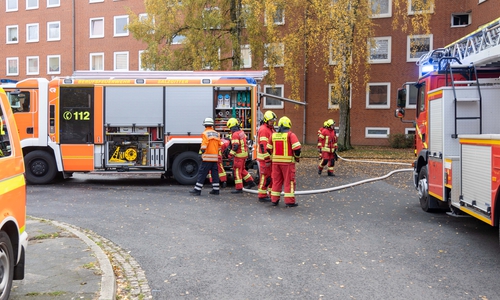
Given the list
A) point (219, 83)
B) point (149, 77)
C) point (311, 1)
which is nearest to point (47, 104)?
point (149, 77)

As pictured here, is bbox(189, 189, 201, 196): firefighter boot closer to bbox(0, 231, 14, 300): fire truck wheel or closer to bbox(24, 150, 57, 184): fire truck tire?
bbox(24, 150, 57, 184): fire truck tire

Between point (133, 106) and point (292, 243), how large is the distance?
786cm

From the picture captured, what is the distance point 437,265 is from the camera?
19.2 feet

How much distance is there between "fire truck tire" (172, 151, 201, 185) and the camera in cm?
1350

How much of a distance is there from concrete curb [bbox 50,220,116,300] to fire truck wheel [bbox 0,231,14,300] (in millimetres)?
765

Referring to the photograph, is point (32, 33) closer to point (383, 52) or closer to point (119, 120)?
point (383, 52)

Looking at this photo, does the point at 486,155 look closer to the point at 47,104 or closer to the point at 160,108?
the point at 160,108

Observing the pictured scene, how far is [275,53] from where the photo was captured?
21.5m

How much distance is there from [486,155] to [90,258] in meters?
4.94

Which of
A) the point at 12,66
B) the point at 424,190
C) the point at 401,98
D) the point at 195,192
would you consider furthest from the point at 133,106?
the point at 12,66

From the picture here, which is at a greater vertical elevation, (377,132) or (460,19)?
(460,19)

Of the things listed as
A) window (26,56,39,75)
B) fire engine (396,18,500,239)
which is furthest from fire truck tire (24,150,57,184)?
window (26,56,39,75)

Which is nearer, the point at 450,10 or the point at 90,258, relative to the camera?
the point at 90,258

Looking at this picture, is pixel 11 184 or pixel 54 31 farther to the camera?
pixel 54 31
